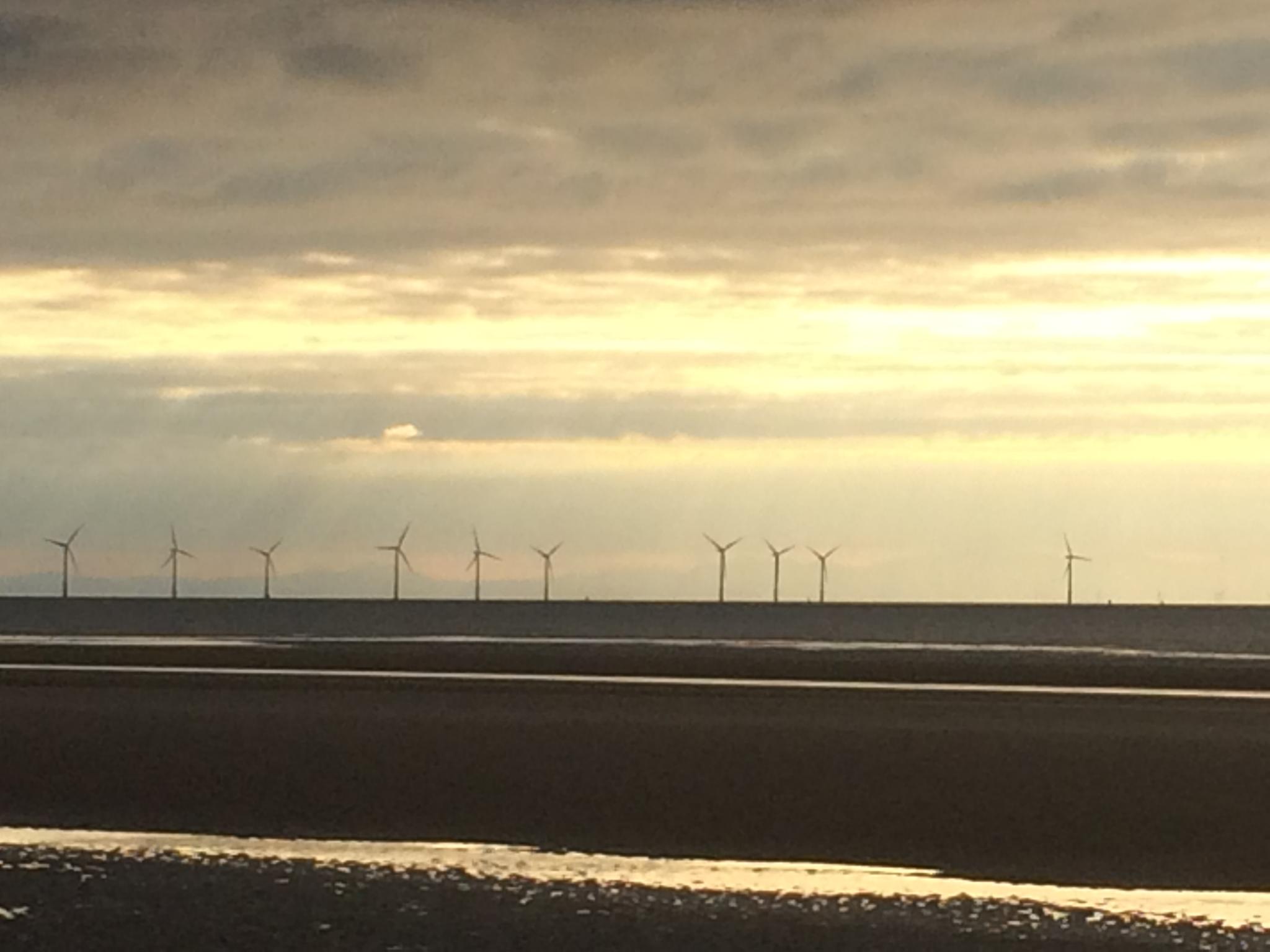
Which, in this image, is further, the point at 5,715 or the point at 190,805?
the point at 5,715

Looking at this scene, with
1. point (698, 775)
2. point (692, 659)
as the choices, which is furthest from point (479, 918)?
point (692, 659)

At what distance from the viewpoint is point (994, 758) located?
117 feet

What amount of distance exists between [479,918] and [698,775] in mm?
11834

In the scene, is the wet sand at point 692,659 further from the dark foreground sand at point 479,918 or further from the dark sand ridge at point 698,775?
the dark foreground sand at point 479,918

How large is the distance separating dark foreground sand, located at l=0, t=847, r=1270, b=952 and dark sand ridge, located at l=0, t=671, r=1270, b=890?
286cm

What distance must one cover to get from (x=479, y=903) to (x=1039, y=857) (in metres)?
7.07

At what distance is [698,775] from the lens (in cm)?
3344

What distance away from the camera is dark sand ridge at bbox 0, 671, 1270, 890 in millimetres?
27578

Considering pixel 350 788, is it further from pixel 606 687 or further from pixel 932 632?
pixel 932 632

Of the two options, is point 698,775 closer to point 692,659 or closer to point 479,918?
point 479,918

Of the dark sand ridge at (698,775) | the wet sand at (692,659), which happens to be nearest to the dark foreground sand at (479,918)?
the dark sand ridge at (698,775)

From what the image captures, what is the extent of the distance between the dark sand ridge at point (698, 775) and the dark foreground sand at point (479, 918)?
286 centimetres

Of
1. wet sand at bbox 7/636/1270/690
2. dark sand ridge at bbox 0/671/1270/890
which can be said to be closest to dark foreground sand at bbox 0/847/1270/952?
dark sand ridge at bbox 0/671/1270/890

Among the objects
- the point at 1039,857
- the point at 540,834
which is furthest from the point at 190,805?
the point at 1039,857
